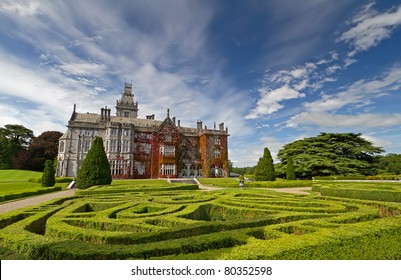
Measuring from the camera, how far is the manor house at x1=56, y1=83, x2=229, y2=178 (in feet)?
141

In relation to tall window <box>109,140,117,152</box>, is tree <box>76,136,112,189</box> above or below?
below

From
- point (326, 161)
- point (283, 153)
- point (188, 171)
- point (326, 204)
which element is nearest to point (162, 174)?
point (188, 171)

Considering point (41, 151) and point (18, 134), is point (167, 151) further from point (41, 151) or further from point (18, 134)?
point (18, 134)

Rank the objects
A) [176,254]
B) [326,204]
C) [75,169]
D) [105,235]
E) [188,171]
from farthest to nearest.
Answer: [188,171] → [75,169] → [326,204] → [105,235] → [176,254]

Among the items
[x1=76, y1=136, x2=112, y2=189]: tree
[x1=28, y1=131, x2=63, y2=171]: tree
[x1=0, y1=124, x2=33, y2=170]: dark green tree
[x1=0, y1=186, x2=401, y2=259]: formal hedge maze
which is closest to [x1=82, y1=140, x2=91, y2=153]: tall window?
[x1=28, y1=131, x2=63, y2=171]: tree

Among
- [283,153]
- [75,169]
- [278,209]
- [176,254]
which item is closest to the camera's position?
[176,254]

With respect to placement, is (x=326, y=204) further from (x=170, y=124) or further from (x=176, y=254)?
(x=170, y=124)

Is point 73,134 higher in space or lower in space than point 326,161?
higher

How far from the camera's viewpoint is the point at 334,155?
44.4m

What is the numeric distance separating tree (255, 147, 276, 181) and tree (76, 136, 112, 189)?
2017 cm

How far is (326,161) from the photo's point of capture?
142ft

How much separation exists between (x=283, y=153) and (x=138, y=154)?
31634 millimetres

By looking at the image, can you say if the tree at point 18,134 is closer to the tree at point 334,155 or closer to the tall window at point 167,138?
the tall window at point 167,138

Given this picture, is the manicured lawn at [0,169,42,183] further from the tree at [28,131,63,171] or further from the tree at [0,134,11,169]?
the tree at [0,134,11,169]
